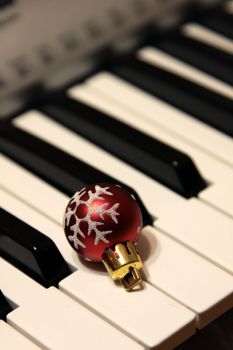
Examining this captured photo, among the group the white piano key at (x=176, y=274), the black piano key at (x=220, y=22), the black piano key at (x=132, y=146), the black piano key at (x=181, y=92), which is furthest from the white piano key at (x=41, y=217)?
the black piano key at (x=220, y=22)

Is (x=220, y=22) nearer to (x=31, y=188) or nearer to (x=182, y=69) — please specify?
(x=182, y=69)

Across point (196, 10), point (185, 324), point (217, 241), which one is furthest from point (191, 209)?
point (196, 10)

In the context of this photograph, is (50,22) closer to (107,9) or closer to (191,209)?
(107,9)

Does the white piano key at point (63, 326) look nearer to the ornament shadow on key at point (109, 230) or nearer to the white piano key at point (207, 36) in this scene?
the ornament shadow on key at point (109, 230)

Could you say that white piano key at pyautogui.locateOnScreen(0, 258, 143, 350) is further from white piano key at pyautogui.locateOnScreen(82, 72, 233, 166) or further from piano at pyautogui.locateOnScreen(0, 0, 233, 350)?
white piano key at pyautogui.locateOnScreen(82, 72, 233, 166)

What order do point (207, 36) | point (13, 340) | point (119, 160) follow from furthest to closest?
point (207, 36) → point (119, 160) → point (13, 340)

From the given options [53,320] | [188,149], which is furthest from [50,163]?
[53,320]

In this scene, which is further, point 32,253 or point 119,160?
point 119,160
